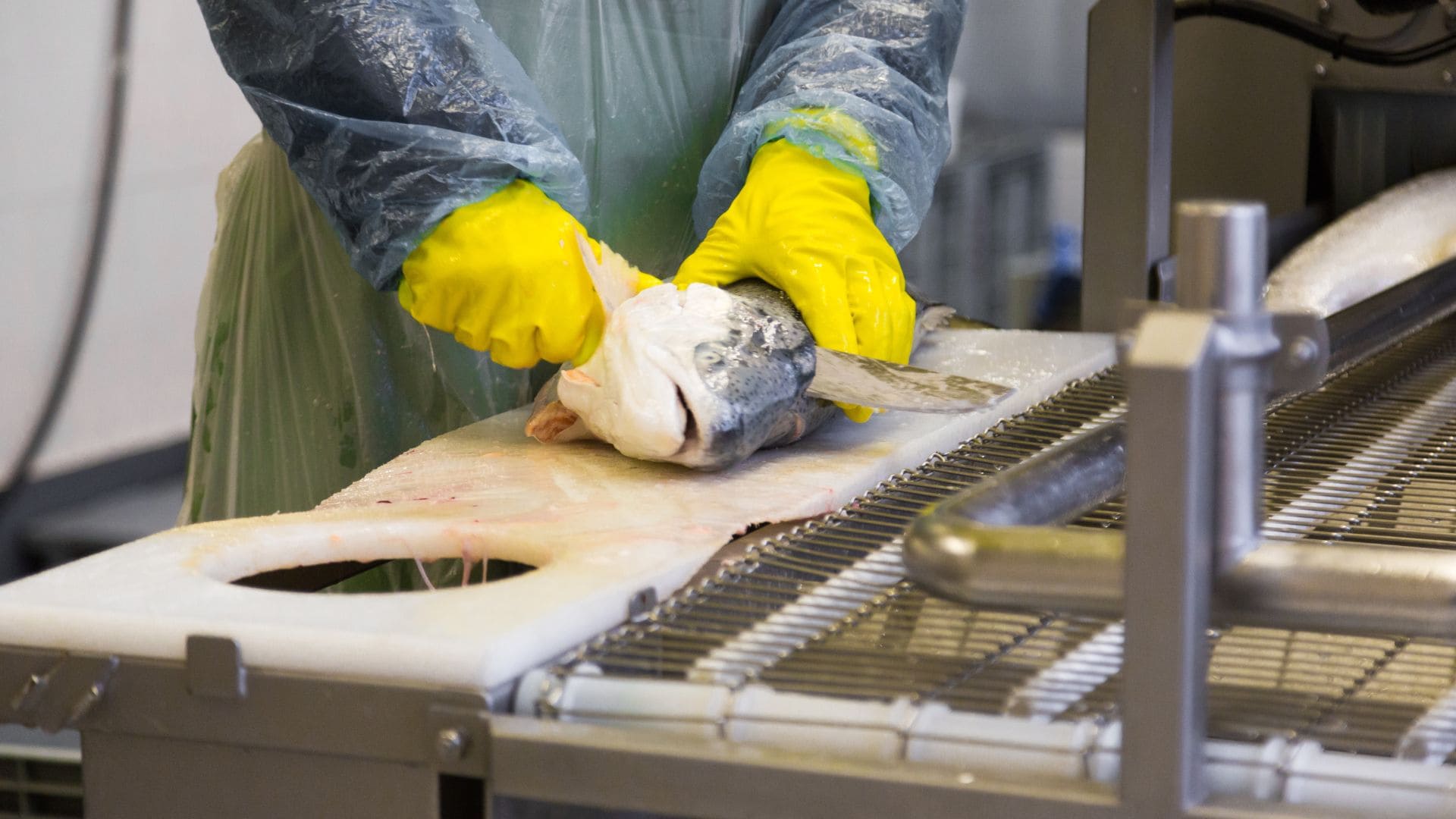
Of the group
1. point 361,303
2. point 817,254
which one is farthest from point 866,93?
point 361,303

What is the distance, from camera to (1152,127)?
176 centimetres

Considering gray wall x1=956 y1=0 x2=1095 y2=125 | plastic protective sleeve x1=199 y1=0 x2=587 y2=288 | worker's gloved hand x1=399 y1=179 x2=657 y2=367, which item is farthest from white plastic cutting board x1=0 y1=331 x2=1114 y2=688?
gray wall x1=956 y1=0 x2=1095 y2=125

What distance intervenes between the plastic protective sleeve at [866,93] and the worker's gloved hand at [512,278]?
0.93 ft

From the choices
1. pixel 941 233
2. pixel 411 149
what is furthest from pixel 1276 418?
pixel 941 233

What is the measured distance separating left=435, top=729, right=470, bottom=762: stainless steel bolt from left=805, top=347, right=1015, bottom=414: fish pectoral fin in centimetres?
56

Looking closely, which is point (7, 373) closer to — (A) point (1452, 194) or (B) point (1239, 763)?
(A) point (1452, 194)

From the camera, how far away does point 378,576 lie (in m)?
1.43

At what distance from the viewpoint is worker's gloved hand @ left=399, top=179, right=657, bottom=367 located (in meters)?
1.26

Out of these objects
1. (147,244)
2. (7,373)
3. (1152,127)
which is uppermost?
(1152,127)

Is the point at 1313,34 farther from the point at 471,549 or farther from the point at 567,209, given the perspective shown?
the point at 471,549

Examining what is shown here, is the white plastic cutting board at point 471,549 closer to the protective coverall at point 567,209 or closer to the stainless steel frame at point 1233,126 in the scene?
the protective coverall at point 567,209

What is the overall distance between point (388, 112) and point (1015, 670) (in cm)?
79

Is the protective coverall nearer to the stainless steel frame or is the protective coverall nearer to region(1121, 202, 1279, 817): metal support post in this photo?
the stainless steel frame

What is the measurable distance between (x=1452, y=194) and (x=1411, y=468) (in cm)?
93
